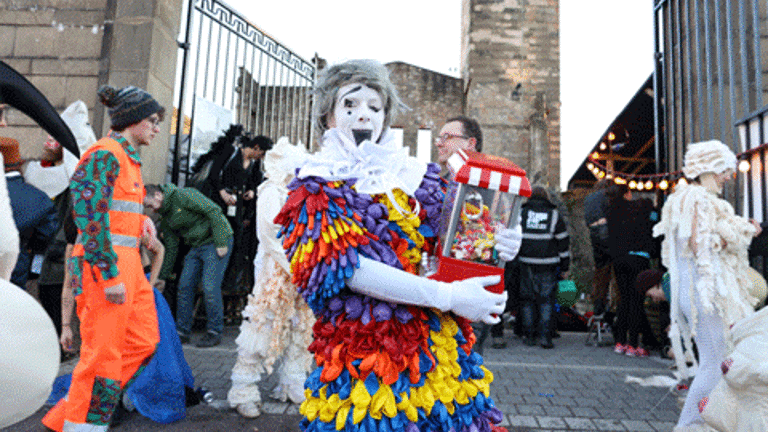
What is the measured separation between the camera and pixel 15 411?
28.8 inches

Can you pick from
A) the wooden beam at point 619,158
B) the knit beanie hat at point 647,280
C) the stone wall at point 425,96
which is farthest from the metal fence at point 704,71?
the stone wall at point 425,96

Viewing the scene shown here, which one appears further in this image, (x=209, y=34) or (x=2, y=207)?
(x=209, y=34)

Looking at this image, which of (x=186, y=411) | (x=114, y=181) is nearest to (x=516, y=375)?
(x=186, y=411)

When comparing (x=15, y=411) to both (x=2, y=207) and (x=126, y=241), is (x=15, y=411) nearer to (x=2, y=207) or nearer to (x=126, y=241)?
(x=2, y=207)

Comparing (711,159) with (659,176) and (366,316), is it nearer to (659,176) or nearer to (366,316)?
(366,316)

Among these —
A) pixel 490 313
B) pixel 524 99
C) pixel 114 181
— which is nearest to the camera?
pixel 490 313

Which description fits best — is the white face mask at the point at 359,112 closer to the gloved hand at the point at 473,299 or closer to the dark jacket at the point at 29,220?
the gloved hand at the point at 473,299

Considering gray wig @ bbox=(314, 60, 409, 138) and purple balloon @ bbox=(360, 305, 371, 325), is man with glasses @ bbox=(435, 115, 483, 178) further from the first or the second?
→ purple balloon @ bbox=(360, 305, 371, 325)

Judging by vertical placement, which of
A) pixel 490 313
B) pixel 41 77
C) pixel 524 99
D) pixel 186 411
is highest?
pixel 524 99

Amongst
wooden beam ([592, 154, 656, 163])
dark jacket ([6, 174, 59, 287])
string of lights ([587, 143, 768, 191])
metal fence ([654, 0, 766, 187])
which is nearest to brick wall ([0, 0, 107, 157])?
dark jacket ([6, 174, 59, 287])

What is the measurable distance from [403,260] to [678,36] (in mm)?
6443

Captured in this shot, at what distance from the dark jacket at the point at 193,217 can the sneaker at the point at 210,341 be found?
951 mm

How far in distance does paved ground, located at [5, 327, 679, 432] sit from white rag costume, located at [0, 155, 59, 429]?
243cm

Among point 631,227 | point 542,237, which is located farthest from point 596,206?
point 542,237
